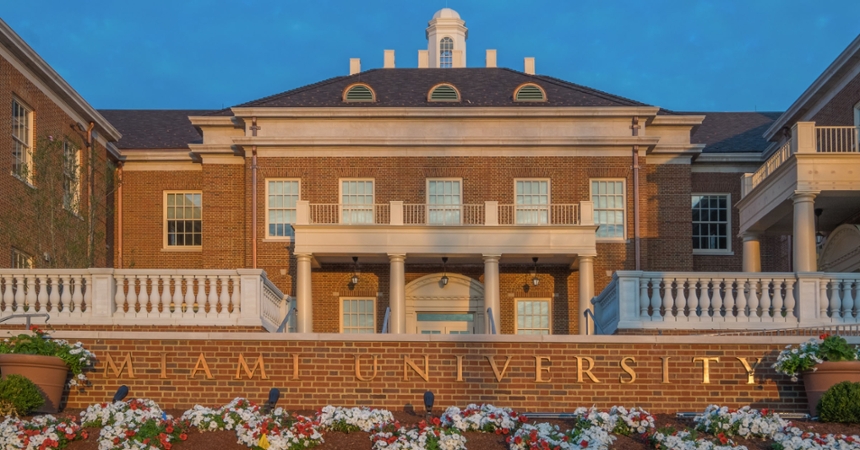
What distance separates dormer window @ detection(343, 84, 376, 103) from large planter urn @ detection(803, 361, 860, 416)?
20.2 m

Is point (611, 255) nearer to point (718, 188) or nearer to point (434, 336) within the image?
point (718, 188)

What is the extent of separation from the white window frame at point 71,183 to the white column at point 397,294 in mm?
7593

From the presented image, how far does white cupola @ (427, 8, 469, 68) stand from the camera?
4988cm

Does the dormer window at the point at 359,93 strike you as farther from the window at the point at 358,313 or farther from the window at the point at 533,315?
the window at the point at 533,315

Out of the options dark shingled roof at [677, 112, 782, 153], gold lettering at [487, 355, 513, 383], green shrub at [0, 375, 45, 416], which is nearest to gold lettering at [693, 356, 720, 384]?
gold lettering at [487, 355, 513, 383]

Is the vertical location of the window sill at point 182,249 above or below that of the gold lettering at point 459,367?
above

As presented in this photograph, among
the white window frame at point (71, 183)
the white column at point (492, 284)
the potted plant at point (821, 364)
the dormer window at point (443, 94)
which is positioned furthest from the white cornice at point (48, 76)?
the potted plant at point (821, 364)

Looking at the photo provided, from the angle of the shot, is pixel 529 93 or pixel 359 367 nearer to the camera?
pixel 359 367

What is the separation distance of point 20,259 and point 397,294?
8.65m

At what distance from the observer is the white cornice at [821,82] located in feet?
87.5

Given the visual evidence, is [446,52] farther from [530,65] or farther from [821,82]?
[821,82]

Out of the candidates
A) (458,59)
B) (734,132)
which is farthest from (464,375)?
(458,59)

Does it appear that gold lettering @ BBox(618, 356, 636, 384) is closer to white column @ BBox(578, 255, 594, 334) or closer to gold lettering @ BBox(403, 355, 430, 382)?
gold lettering @ BBox(403, 355, 430, 382)

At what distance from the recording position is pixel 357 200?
32.6 metres
